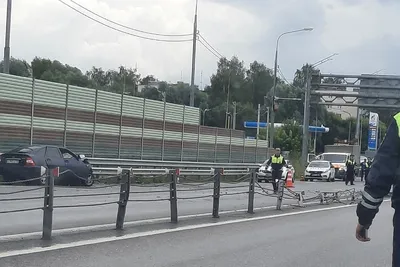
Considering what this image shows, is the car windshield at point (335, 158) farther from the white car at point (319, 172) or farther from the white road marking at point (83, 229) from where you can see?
the white road marking at point (83, 229)

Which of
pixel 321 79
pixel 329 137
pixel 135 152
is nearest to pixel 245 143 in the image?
pixel 321 79

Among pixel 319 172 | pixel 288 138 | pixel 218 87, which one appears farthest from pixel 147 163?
pixel 218 87

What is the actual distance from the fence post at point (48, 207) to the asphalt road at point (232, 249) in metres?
0.51

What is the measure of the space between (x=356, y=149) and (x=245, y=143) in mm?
21140

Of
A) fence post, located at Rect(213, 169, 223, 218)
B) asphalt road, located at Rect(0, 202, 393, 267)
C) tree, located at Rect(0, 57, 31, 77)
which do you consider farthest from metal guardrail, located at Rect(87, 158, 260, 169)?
tree, located at Rect(0, 57, 31, 77)

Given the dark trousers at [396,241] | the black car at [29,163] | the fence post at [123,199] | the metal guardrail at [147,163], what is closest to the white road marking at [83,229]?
the fence post at [123,199]

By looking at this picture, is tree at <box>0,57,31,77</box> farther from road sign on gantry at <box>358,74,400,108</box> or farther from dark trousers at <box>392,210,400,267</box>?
dark trousers at <box>392,210,400,267</box>

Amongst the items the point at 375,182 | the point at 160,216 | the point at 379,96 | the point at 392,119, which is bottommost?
the point at 160,216

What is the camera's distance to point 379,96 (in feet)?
159

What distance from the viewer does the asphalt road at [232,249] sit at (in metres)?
8.79

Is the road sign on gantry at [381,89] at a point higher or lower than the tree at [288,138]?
higher

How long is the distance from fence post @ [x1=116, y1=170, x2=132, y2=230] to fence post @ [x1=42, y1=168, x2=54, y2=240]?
67.7 inches

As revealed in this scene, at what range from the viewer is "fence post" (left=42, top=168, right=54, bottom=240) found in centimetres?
991

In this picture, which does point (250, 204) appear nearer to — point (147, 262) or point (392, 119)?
point (147, 262)
